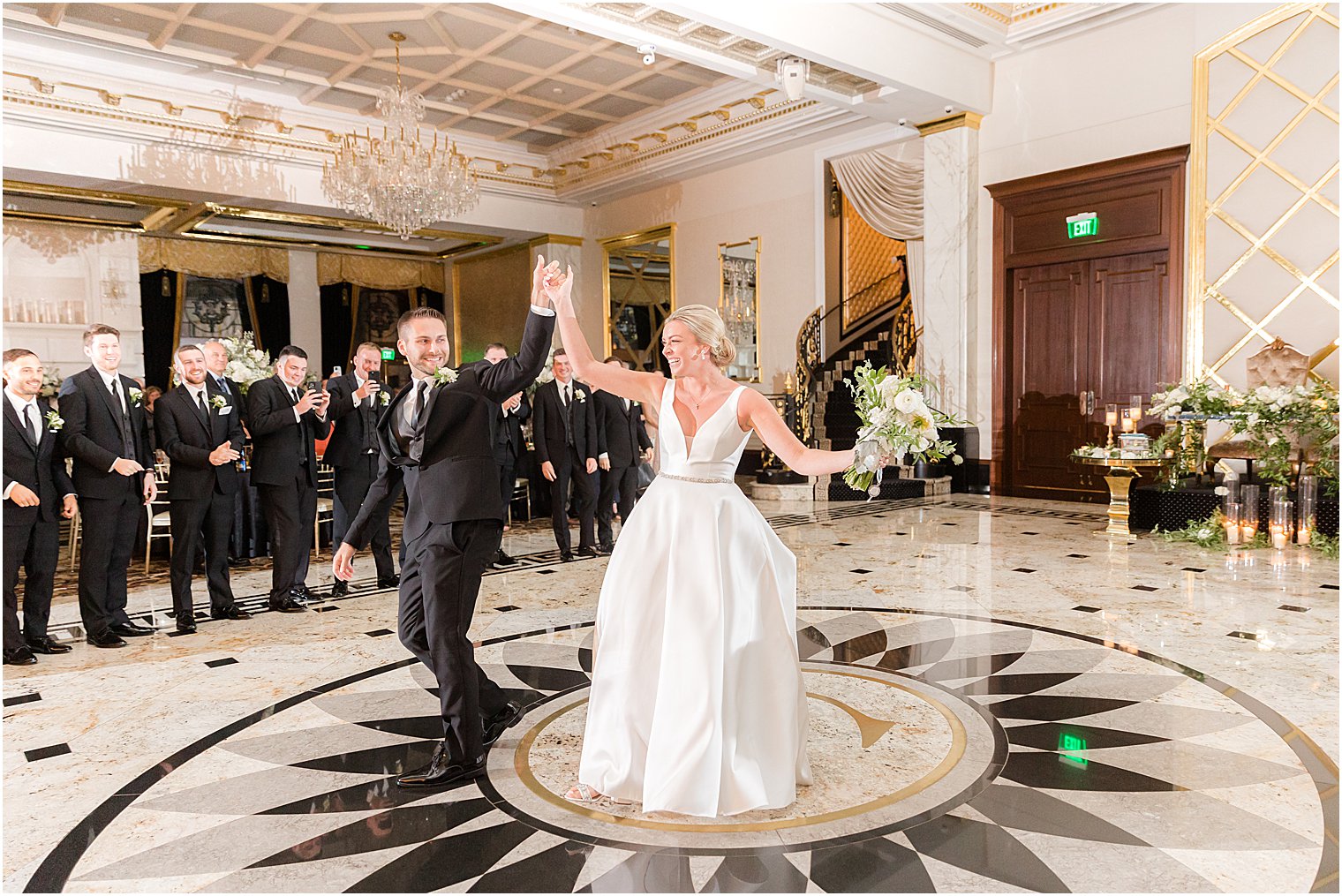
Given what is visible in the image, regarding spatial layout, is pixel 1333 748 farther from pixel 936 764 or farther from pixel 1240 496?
pixel 1240 496

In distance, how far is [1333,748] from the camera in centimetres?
293

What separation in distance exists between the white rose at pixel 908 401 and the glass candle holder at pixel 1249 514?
18.7 ft

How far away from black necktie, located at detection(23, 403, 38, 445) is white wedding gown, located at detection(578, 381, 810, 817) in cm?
345

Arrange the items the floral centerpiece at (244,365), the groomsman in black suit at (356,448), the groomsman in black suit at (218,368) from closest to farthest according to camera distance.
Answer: the groomsman in black suit at (218,368) < the groomsman in black suit at (356,448) < the floral centerpiece at (244,365)

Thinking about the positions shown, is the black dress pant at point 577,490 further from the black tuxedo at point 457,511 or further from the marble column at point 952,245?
the marble column at point 952,245

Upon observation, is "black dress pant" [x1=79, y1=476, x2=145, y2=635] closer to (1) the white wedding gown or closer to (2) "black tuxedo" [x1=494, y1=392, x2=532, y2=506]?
(2) "black tuxedo" [x1=494, y1=392, x2=532, y2=506]

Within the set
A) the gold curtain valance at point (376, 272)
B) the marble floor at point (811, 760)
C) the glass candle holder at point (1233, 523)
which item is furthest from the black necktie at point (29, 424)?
the gold curtain valance at point (376, 272)

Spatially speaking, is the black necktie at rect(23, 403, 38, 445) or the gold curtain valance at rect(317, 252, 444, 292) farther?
the gold curtain valance at rect(317, 252, 444, 292)

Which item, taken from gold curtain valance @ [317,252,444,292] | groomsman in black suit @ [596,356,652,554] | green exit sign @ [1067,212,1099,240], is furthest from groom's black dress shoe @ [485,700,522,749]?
gold curtain valance @ [317,252,444,292]

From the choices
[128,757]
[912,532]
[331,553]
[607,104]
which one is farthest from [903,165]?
[128,757]

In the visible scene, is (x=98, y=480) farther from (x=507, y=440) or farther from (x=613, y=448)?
(x=613, y=448)

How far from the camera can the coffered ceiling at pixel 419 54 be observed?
8609mm

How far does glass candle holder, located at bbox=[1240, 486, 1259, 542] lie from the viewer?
6.74 meters

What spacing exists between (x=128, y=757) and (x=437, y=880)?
1.57 metres
